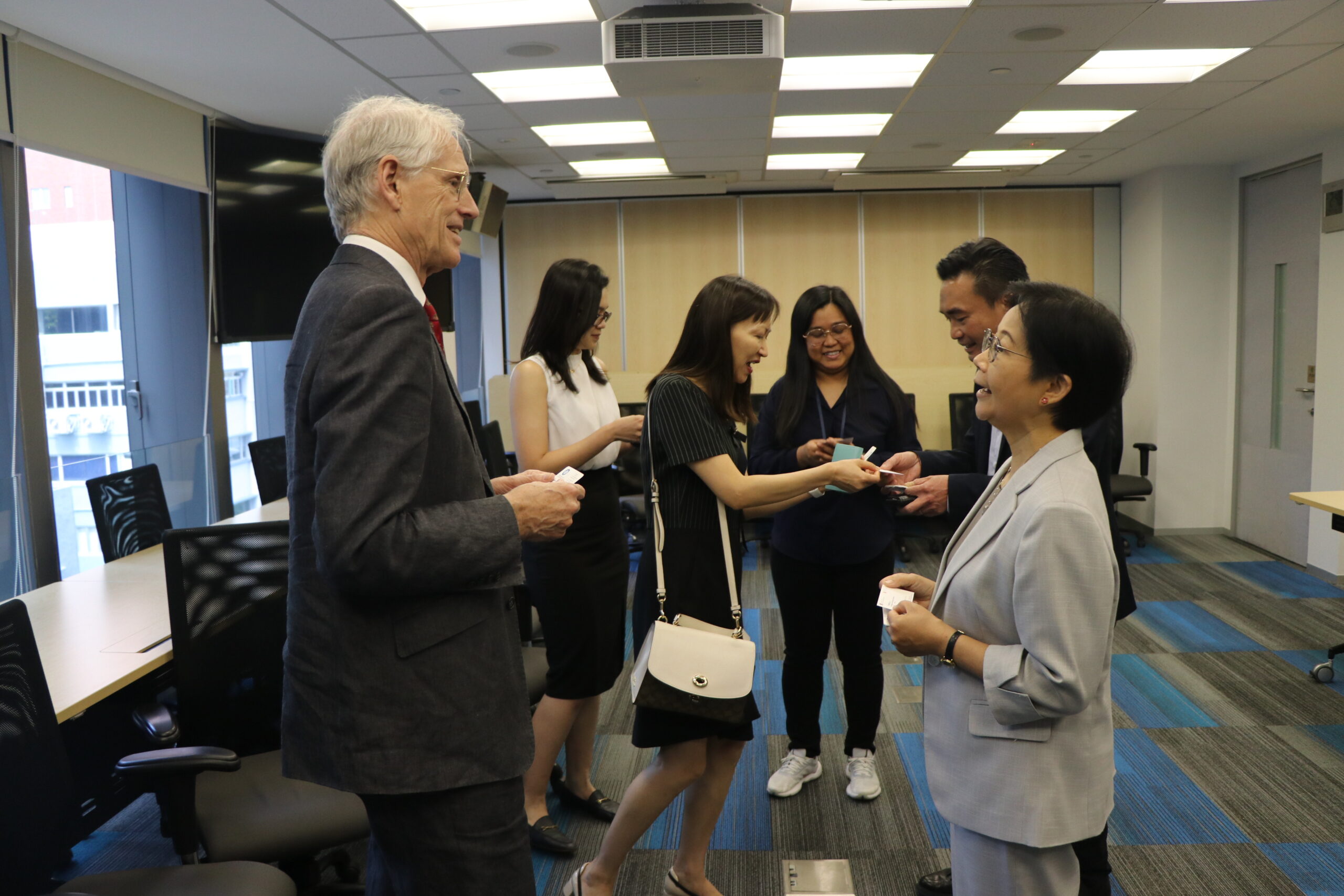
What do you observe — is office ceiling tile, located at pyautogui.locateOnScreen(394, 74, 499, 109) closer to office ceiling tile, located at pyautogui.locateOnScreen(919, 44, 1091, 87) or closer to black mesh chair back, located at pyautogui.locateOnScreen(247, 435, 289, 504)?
black mesh chair back, located at pyautogui.locateOnScreen(247, 435, 289, 504)

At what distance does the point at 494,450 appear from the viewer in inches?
188

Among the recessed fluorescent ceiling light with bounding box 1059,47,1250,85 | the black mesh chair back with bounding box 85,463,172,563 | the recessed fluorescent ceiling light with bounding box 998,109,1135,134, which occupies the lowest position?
the black mesh chair back with bounding box 85,463,172,563

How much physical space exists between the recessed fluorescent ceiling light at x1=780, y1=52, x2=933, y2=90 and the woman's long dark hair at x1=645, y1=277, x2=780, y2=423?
2.24m

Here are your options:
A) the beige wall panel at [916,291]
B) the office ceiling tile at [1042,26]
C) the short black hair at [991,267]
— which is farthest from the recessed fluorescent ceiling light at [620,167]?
the short black hair at [991,267]

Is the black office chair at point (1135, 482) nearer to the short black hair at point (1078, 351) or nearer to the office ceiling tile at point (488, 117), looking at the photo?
the office ceiling tile at point (488, 117)

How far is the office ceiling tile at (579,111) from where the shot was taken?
4566mm

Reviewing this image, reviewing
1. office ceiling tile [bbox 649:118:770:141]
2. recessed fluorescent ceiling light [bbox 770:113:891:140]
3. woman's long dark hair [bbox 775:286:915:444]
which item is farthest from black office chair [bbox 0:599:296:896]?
recessed fluorescent ceiling light [bbox 770:113:891:140]

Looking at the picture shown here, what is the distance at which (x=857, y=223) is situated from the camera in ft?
25.5

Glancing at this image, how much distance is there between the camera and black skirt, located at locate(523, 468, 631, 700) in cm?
258

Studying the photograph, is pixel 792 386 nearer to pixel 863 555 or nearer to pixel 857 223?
pixel 863 555

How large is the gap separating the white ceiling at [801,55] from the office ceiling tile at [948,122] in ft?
0.06

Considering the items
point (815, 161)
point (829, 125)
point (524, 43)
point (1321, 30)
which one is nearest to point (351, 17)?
point (524, 43)

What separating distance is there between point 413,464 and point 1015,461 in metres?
0.93

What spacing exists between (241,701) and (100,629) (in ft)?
2.05
